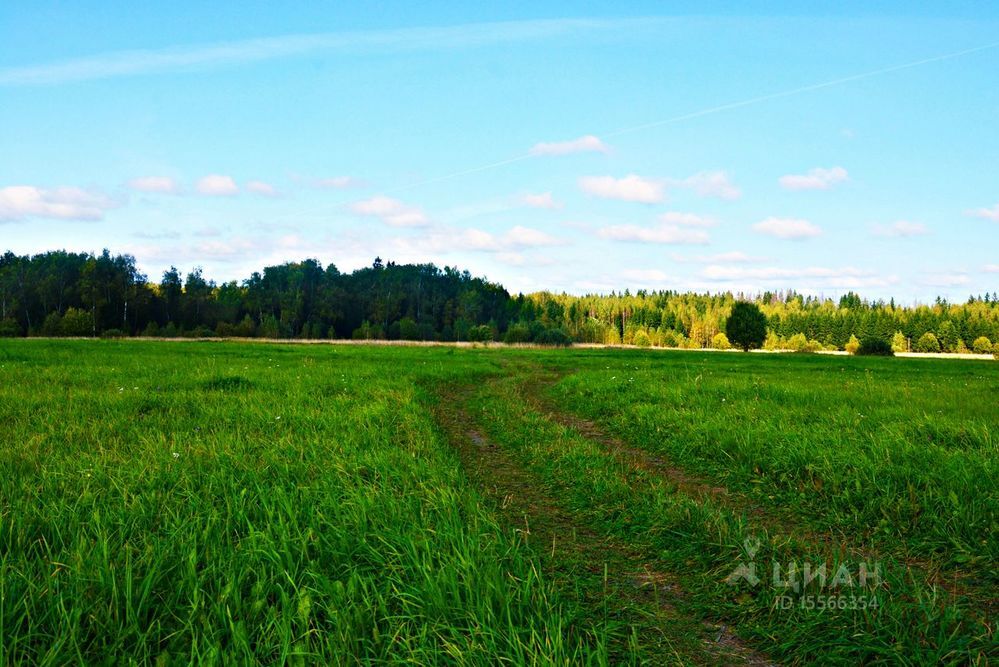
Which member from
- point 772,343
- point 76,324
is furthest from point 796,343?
point 76,324

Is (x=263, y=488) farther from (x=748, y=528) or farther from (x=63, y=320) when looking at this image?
(x=63, y=320)

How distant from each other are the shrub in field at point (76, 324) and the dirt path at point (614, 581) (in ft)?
341

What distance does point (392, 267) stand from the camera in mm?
147000

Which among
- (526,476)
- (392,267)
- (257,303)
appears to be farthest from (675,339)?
(526,476)

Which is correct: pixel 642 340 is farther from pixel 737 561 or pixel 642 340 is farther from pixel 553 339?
pixel 737 561

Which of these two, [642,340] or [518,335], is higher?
[518,335]

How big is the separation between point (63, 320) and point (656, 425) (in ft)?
348

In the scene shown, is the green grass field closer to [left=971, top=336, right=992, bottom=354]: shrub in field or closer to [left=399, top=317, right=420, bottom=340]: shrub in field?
[left=399, top=317, right=420, bottom=340]: shrub in field

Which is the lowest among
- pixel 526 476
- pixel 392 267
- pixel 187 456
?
pixel 526 476

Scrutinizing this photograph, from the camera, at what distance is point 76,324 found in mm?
85250

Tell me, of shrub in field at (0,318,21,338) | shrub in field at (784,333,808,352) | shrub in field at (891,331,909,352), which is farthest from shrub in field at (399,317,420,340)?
shrub in field at (891,331,909,352)

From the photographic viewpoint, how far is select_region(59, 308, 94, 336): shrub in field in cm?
8494

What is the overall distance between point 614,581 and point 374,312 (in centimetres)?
11893

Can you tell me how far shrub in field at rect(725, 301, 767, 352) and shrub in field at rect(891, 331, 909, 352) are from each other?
65.3 metres
